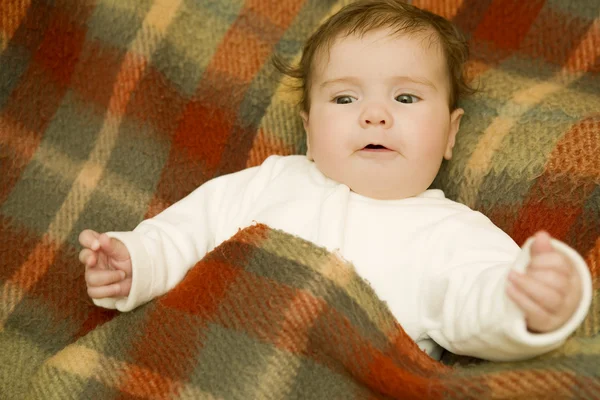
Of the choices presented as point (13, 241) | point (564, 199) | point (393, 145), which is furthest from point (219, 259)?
point (564, 199)

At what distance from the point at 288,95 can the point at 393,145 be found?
36cm

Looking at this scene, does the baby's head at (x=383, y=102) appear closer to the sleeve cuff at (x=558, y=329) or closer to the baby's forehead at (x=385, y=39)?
the baby's forehead at (x=385, y=39)

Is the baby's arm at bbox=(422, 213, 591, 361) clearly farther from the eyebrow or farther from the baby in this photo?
the eyebrow

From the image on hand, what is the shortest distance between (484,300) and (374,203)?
31 cm

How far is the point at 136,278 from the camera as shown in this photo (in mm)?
1062

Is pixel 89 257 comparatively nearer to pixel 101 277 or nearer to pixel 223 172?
pixel 101 277

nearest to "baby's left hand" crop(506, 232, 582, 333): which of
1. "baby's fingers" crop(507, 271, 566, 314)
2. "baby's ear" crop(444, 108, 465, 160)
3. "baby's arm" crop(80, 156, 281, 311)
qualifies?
"baby's fingers" crop(507, 271, 566, 314)

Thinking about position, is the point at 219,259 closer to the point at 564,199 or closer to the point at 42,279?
the point at 42,279

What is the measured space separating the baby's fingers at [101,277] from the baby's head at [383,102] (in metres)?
0.39

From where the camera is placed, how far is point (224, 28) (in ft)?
4.69

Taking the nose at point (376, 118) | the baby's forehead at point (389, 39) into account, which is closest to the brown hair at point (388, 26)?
the baby's forehead at point (389, 39)

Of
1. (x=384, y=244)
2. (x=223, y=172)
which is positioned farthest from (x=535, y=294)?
(x=223, y=172)

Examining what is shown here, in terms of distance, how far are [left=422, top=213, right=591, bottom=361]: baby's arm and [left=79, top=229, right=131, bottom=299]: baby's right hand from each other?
1.56 feet

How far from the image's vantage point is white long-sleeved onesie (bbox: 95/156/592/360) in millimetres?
929
